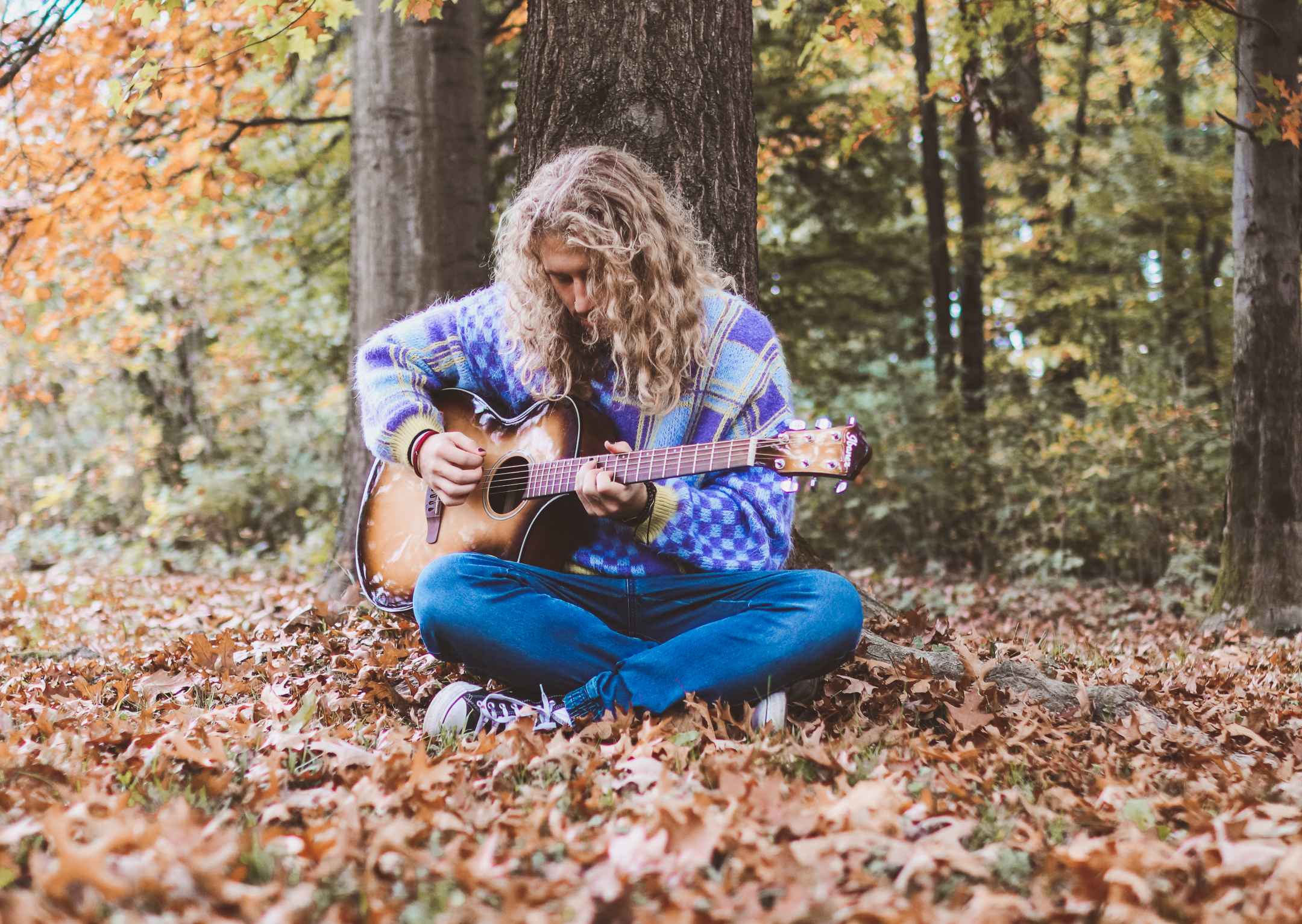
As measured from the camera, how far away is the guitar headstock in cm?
240

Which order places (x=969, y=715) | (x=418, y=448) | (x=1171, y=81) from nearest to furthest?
(x=969, y=715), (x=418, y=448), (x=1171, y=81)

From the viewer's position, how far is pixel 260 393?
11398 millimetres

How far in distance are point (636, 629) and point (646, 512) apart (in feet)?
1.29

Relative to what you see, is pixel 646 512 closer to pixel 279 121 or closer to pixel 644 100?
pixel 644 100

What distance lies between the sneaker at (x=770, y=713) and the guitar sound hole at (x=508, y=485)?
94 centimetres

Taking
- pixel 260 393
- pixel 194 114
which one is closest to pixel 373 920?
pixel 194 114

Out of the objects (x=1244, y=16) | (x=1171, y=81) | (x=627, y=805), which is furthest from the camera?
(x=1171, y=81)

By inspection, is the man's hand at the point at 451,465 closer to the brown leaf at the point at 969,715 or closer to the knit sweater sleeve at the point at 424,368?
the knit sweater sleeve at the point at 424,368

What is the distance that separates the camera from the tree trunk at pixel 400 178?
16.5 ft

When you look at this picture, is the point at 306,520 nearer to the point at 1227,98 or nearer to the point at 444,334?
the point at 444,334

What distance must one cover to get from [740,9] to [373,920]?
10.7 feet

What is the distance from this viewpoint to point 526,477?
2820mm

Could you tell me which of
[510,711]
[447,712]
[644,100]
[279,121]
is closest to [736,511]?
[510,711]

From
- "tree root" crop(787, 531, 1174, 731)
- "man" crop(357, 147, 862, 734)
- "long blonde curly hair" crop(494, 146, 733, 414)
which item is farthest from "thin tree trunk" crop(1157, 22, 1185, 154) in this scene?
"man" crop(357, 147, 862, 734)
